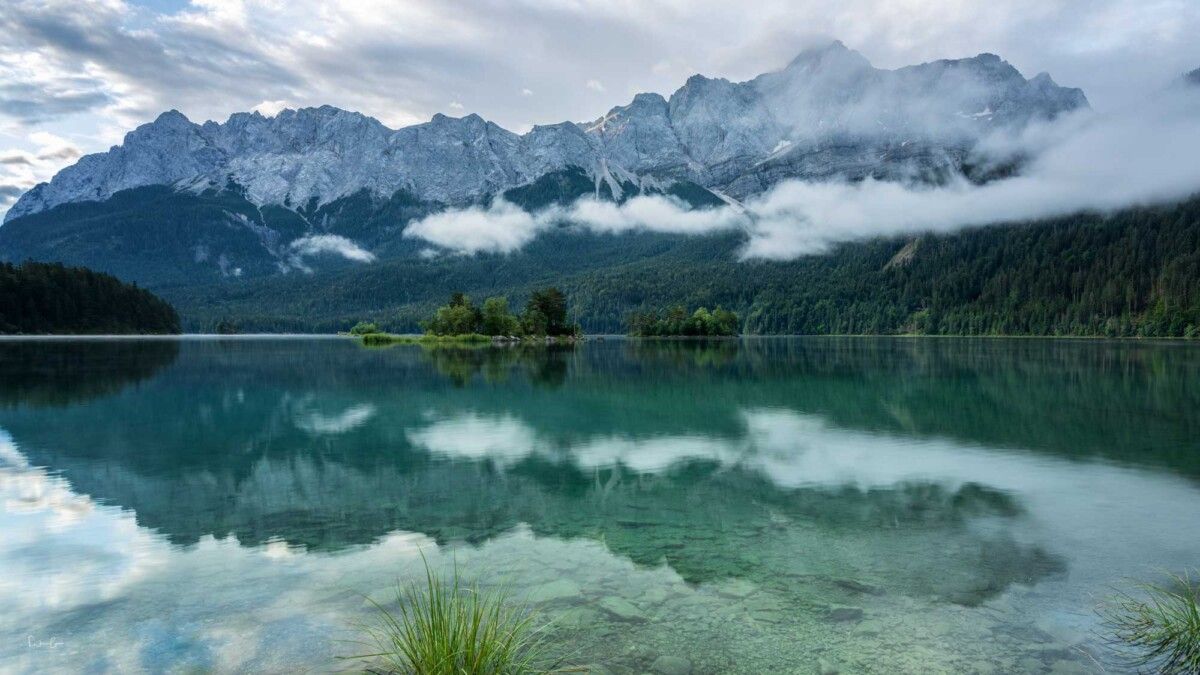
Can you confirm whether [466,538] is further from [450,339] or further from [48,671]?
[450,339]

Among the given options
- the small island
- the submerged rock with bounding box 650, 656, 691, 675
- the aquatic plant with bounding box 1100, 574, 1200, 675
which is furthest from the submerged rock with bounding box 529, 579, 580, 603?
the small island

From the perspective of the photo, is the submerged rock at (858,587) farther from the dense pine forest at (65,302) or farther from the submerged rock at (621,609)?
the dense pine forest at (65,302)

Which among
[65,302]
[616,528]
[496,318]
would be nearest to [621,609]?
[616,528]

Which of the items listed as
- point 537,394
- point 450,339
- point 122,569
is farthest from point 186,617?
point 450,339

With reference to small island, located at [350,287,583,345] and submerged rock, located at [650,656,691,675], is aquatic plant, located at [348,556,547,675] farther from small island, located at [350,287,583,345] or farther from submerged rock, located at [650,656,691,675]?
small island, located at [350,287,583,345]

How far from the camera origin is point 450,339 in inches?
6201

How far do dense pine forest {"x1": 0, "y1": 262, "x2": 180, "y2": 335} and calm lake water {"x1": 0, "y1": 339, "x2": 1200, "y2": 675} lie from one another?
15944 centimetres

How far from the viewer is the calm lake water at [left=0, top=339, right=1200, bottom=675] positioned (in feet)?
34.5

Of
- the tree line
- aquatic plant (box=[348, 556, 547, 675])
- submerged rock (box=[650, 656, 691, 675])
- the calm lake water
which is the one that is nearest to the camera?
aquatic plant (box=[348, 556, 547, 675])

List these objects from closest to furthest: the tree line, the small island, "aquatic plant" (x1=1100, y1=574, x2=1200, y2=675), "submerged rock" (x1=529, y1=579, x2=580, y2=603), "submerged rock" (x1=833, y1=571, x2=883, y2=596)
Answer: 1. "aquatic plant" (x1=1100, y1=574, x2=1200, y2=675)
2. "submerged rock" (x1=529, y1=579, x2=580, y2=603)
3. "submerged rock" (x1=833, y1=571, x2=883, y2=596)
4. the small island
5. the tree line

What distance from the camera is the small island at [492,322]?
6304 inches

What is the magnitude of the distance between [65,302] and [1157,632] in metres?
214

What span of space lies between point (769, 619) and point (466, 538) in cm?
766

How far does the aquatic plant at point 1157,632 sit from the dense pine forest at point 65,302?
206m
